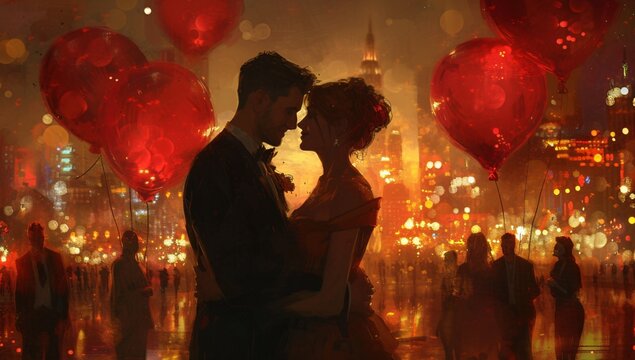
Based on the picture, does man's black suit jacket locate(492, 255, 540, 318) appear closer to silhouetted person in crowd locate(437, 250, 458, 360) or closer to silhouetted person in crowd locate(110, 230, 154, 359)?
silhouetted person in crowd locate(437, 250, 458, 360)

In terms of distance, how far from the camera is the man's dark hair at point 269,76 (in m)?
3.02

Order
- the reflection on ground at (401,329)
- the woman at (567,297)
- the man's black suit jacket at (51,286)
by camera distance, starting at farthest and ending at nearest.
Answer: the reflection on ground at (401,329) < the woman at (567,297) < the man's black suit jacket at (51,286)

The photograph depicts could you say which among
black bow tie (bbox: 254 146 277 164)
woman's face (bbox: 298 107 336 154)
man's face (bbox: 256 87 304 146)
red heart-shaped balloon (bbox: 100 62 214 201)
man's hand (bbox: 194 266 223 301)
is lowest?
man's hand (bbox: 194 266 223 301)

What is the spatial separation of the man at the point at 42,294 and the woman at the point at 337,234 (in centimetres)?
356

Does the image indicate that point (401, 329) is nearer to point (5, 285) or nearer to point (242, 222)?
point (242, 222)

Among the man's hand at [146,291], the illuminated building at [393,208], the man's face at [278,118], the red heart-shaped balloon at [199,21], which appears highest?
the illuminated building at [393,208]

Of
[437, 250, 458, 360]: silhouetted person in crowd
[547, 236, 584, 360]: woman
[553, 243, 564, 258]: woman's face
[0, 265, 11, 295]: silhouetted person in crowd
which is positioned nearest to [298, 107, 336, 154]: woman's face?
[437, 250, 458, 360]: silhouetted person in crowd

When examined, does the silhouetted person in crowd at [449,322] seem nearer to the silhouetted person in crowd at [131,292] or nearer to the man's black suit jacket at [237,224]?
the silhouetted person in crowd at [131,292]

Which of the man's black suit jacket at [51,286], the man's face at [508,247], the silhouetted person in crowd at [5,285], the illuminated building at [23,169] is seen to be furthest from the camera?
the illuminated building at [23,169]

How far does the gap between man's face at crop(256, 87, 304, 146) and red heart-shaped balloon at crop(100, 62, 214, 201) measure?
120 inches

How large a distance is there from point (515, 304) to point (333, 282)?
394 centimetres

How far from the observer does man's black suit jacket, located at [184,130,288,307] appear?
2.78 m

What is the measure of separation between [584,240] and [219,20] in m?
66.8

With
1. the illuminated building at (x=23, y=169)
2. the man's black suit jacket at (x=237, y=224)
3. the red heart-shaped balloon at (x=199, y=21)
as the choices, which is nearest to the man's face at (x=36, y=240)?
the red heart-shaped balloon at (x=199, y=21)
